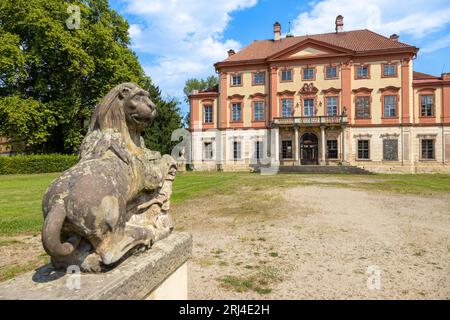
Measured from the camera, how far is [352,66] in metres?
32.2

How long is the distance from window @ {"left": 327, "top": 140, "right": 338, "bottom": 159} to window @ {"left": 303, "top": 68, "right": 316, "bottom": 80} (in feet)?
23.4

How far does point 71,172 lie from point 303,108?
33.2m

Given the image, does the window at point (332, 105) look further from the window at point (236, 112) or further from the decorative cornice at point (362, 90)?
the window at point (236, 112)

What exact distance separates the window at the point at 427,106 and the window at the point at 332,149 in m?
9.07

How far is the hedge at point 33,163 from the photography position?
24219mm

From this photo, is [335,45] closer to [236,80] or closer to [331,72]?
[331,72]

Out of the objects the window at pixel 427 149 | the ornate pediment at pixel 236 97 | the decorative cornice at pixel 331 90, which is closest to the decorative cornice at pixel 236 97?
the ornate pediment at pixel 236 97

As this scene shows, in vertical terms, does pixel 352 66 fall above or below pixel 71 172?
above

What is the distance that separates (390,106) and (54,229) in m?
35.2

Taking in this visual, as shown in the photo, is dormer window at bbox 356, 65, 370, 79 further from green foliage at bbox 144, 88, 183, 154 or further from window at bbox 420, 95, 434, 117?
green foliage at bbox 144, 88, 183, 154
